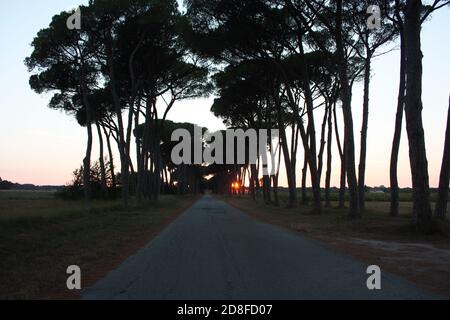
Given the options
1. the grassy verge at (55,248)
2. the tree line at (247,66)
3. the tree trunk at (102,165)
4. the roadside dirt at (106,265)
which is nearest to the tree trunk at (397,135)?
the tree line at (247,66)

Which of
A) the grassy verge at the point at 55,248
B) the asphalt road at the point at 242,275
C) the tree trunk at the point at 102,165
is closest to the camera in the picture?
the asphalt road at the point at 242,275

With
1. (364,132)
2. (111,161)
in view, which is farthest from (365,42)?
(111,161)

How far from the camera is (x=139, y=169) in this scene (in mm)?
40250

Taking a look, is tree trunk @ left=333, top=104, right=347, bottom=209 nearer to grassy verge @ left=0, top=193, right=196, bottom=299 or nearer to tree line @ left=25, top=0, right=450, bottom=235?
tree line @ left=25, top=0, right=450, bottom=235

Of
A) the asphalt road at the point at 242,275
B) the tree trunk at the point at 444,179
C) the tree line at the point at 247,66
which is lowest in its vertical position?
the asphalt road at the point at 242,275

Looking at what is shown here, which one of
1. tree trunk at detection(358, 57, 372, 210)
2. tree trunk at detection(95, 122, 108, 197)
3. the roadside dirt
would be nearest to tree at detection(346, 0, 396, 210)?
tree trunk at detection(358, 57, 372, 210)

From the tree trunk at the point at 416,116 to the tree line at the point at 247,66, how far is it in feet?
0.10

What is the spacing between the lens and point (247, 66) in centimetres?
3556

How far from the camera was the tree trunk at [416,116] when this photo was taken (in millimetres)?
17016

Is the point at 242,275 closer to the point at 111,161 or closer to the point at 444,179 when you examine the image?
the point at 444,179

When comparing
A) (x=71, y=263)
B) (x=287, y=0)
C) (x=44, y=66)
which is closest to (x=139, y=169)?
(x=44, y=66)

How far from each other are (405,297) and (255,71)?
30.6m

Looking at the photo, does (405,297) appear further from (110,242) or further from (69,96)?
(69,96)

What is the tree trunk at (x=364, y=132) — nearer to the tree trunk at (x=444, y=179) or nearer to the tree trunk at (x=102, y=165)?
the tree trunk at (x=444, y=179)
